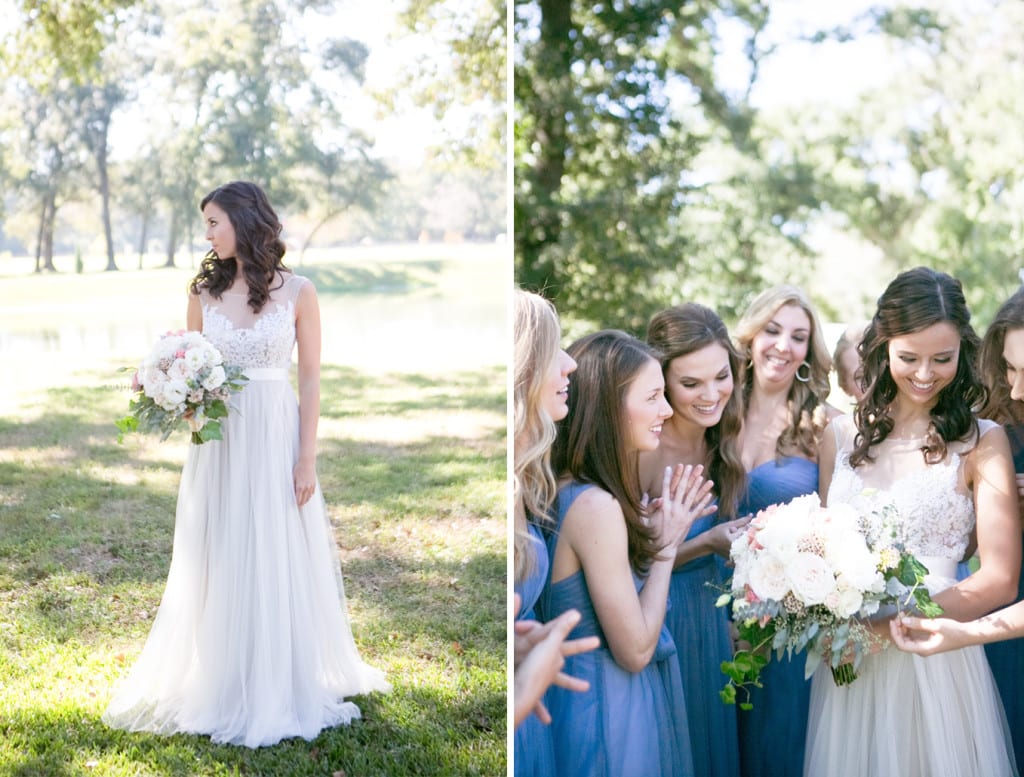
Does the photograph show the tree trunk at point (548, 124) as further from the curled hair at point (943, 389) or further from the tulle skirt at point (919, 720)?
the tulle skirt at point (919, 720)

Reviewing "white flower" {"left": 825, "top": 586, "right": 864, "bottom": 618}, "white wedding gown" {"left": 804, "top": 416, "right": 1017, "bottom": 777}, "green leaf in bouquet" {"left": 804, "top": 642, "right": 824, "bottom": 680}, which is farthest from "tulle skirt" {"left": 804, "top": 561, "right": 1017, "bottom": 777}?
"white flower" {"left": 825, "top": 586, "right": 864, "bottom": 618}

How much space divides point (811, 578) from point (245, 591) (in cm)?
193

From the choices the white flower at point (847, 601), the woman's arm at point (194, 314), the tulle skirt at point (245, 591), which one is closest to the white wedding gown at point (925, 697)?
the white flower at point (847, 601)

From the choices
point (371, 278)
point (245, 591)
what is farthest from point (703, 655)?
point (371, 278)

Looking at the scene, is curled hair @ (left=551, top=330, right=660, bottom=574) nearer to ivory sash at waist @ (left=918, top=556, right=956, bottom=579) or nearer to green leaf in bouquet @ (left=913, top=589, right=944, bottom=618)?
green leaf in bouquet @ (left=913, top=589, right=944, bottom=618)

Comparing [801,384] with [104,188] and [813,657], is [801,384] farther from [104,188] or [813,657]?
[104,188]

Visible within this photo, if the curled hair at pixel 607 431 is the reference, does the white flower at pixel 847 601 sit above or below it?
below

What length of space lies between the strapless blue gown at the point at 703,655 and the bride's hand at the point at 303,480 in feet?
4.20

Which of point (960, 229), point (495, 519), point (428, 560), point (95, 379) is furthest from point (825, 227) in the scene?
point (95, 379)

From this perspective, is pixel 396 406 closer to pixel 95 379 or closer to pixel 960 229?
pixel 95 379

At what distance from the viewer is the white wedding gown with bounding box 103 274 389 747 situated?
3.67 m

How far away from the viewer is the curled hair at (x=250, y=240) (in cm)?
360

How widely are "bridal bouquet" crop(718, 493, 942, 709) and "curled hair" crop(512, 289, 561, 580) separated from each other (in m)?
0.54

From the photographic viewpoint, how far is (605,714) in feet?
10.1
